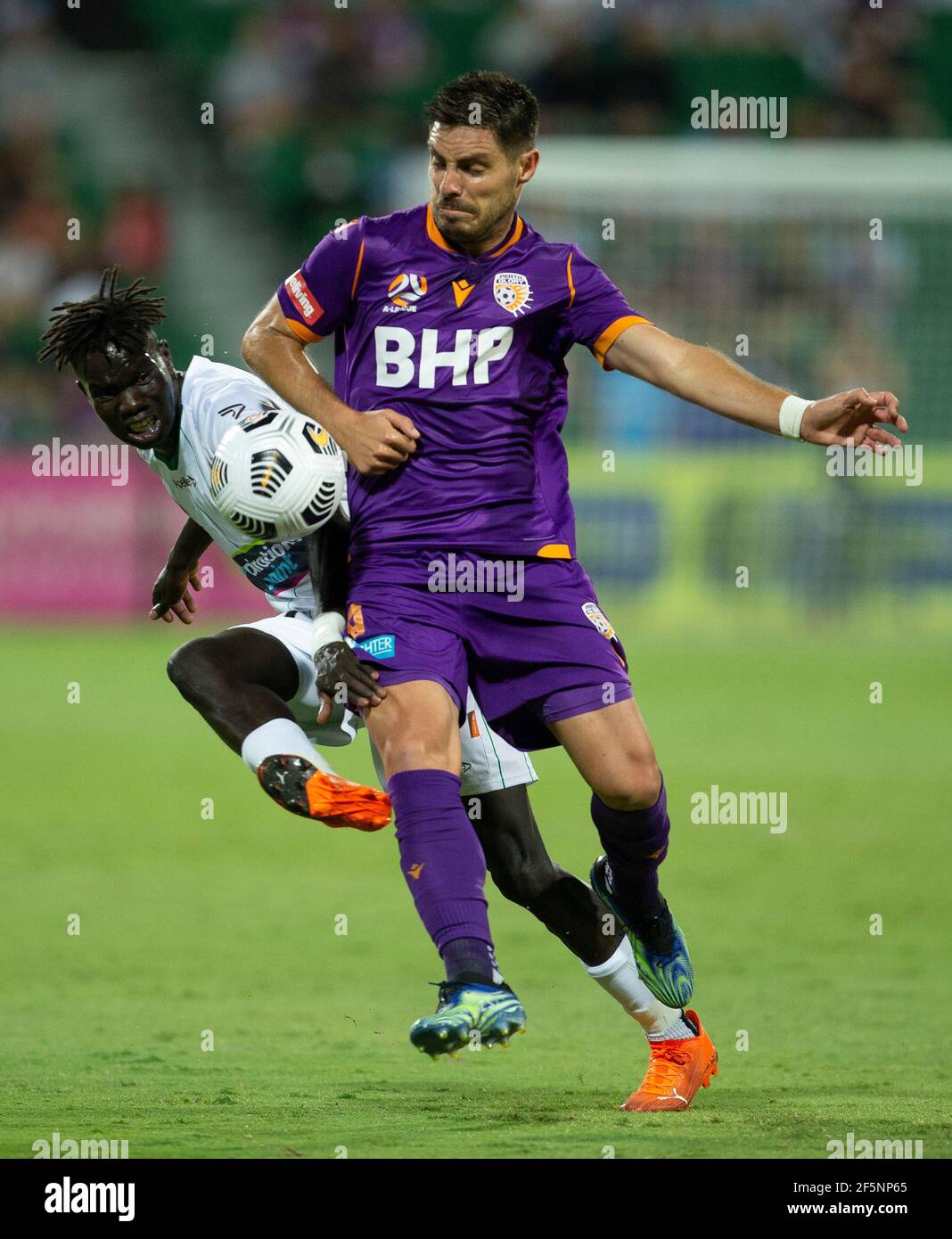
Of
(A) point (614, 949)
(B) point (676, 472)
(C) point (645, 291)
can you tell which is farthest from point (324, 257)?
(C) point (645, 291)

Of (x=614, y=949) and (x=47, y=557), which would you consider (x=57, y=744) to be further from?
(x=614, y=949)

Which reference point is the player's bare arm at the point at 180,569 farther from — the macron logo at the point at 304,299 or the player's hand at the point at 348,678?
the player's hand at the point at 348,678

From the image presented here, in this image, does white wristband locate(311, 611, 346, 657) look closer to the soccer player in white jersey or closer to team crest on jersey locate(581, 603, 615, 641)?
the soccer player in white jersey

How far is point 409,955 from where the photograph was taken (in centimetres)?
823

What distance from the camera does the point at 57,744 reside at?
13844mm

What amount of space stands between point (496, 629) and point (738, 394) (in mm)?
900

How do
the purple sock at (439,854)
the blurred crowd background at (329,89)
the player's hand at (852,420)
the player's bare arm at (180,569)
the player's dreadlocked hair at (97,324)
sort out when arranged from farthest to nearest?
the blurred crowd background at (329,89), the player's bare arm at (180,569), the player's dreadlocked hair at (97,324), the player's hand at (852,420), the purple sock at (439,854)

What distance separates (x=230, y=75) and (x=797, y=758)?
13847 millimetres

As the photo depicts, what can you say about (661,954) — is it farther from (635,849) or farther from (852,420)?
(852,420)

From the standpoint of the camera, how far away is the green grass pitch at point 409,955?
5.11m

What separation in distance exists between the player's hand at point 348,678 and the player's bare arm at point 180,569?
137 cm

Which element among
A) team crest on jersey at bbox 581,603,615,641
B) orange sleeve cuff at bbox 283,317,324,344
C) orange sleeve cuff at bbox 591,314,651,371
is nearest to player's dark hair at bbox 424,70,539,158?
orange sleeve cuff at bbox 591,314,651,371

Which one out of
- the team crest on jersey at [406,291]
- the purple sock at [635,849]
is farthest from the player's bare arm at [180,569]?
the purple sock at [635,849]

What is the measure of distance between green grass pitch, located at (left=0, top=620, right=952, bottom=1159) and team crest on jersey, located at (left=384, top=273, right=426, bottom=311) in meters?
2.19
